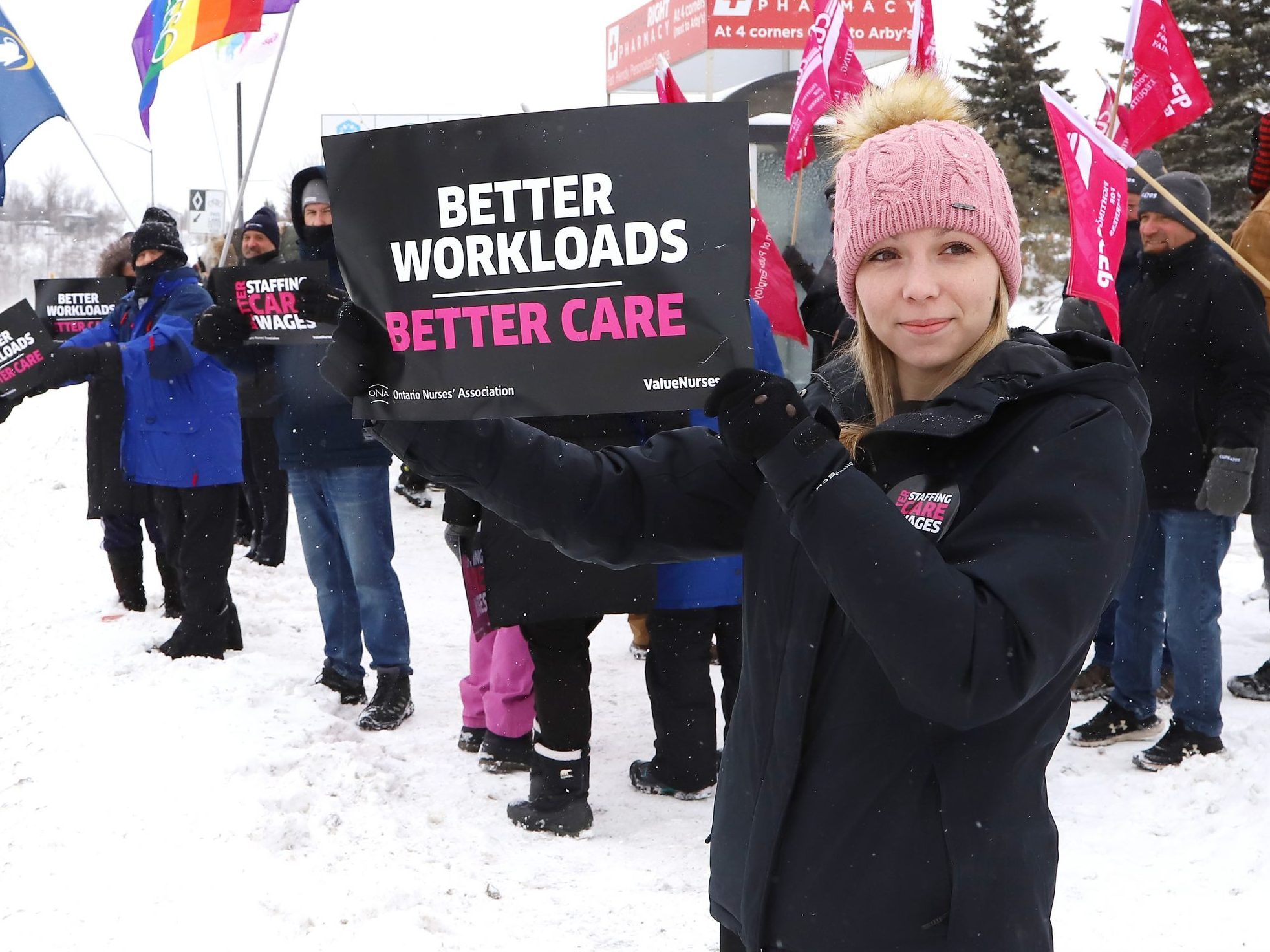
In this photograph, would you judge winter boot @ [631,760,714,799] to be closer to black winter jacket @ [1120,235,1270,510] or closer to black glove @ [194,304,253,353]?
black winter jacket @ [1120,235,1270,510]

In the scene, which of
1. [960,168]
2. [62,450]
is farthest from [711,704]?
[62,450]

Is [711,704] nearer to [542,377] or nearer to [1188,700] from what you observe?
[1188,700]

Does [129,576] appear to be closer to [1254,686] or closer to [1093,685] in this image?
[1093,685]

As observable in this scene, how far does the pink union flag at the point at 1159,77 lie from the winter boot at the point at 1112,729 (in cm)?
296

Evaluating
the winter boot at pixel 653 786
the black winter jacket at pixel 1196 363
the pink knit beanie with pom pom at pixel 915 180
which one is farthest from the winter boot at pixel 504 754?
the pink knit beanie with pom pom at pixel 915 180

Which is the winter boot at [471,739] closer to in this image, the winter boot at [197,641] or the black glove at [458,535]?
the black glove at [458,535]

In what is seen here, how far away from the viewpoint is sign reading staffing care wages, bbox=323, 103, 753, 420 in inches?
74.7

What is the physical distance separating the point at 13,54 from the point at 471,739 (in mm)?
4838

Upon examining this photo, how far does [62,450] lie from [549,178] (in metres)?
14.6

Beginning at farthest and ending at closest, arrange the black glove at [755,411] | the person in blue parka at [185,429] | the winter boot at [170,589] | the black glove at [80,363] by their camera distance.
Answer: the winter boot at [170,589] < the person in blue parka at [185,429] < the black glove at [80,363] < the black glove at [755,411]

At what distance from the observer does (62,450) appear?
48.0 ft

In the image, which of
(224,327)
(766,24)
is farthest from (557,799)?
(766,24)

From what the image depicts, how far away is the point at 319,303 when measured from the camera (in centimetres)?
216

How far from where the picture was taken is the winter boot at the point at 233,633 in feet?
20.8
